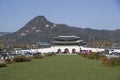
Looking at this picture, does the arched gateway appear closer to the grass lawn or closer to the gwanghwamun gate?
the gwanghwamun gate

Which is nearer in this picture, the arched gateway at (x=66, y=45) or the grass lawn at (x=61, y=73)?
the grass lawn at (x=61, y=73)

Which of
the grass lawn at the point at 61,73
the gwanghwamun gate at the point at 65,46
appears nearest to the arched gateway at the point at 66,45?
the gwanghwamun gate at the point at 65,46

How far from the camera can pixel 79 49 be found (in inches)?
3246

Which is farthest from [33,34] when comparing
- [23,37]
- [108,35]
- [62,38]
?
[62,38]

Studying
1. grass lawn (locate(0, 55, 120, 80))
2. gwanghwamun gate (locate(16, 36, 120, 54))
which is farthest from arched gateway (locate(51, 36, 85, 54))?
grass lawn (locate(0, 55, 120, 80))

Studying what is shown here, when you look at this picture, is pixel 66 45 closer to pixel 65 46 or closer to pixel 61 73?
pixel 65 46

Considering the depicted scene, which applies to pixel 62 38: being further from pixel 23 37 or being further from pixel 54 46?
pixel 23 37

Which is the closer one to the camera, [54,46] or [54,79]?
[54,79]

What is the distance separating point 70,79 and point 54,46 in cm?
7130

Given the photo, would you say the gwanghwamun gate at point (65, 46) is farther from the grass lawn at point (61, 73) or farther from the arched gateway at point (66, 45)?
the grass lawn at point (61, 73)

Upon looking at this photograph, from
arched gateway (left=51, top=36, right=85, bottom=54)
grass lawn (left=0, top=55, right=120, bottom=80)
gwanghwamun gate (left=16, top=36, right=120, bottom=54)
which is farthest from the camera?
arched gateway (left=51, top=36, right=85, bottom=54)

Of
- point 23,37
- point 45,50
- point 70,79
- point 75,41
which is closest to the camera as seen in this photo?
point 70,79

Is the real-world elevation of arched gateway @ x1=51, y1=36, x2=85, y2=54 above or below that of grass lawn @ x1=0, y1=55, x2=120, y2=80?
above

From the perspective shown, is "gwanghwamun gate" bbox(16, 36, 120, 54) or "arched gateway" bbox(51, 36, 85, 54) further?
"arched gateway" bbox(51, 36, 85, 54)
